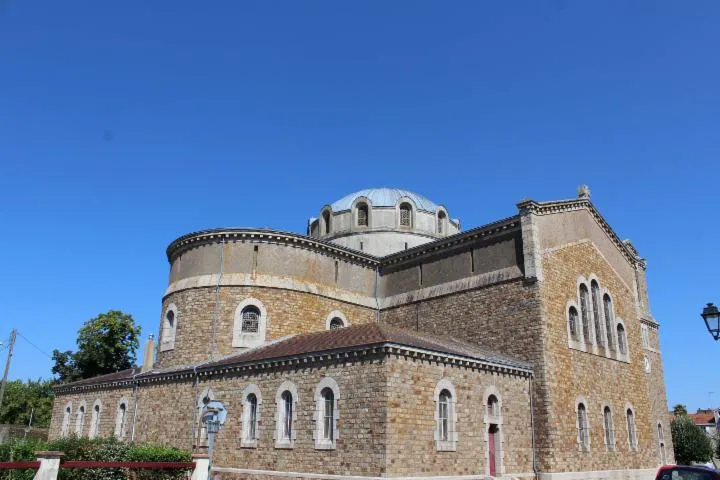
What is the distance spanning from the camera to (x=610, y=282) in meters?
29.4

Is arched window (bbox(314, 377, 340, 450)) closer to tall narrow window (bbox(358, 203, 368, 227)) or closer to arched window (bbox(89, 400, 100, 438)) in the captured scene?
arched window (bbox(89, 400, 100, 438))

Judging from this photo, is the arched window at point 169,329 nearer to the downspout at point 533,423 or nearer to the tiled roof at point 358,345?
the tiled roof at point 358,345

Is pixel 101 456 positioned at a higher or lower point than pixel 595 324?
lower

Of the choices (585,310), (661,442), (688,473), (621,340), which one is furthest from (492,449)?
(661,442)

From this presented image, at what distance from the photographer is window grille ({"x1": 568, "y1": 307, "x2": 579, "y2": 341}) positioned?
82.7 feet

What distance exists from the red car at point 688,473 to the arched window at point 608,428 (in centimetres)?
903

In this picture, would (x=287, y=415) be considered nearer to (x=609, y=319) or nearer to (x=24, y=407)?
(x=609, y=319)

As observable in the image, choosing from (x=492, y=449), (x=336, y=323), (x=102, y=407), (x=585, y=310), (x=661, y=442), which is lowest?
(x=492, y=449)

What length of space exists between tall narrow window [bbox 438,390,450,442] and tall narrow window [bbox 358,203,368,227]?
17.8m

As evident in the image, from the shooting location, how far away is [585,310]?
2684 centimetres

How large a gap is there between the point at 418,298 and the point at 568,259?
7168 mm

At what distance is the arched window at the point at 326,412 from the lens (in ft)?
61.8

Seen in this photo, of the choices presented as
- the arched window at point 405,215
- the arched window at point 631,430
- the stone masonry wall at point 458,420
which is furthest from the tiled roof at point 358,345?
the arched window at point 405,215

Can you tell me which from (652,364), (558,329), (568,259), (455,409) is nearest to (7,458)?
(455,409)
